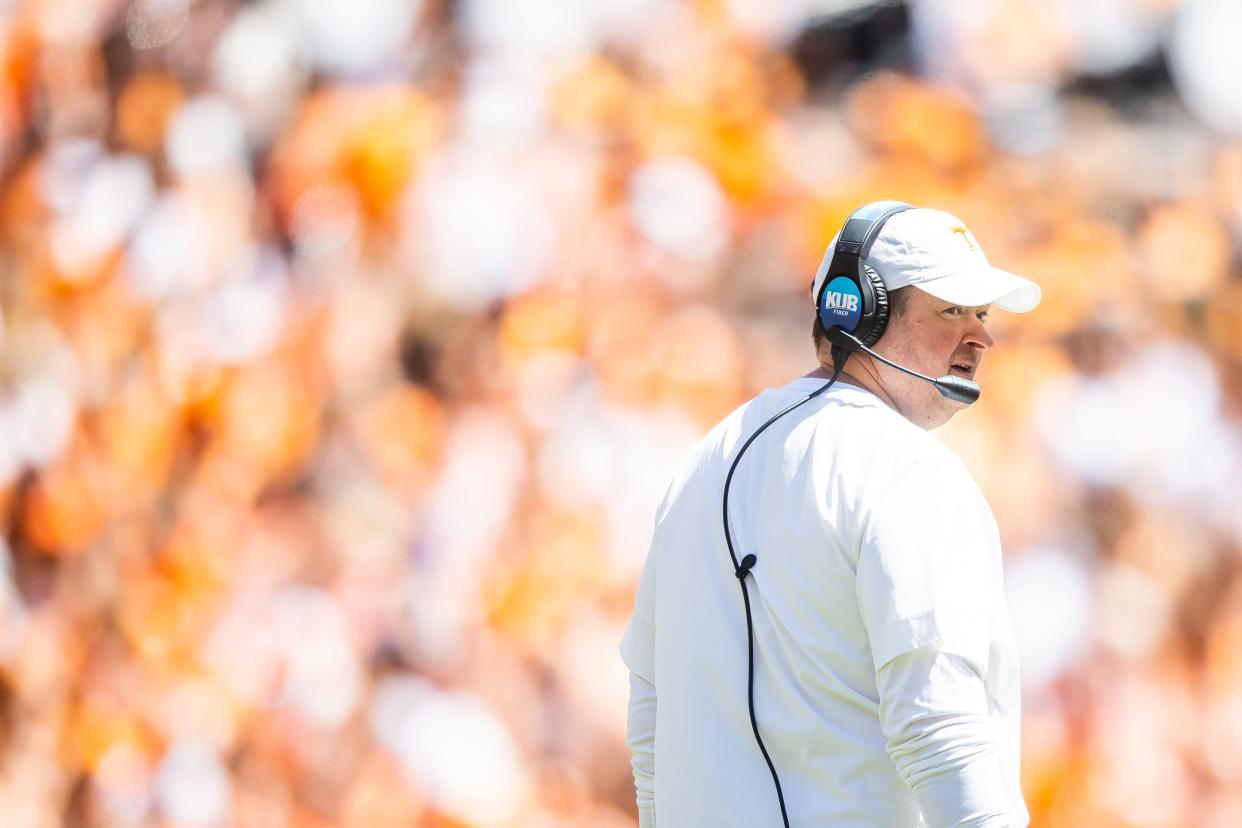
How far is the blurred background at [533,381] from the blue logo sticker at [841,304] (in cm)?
121

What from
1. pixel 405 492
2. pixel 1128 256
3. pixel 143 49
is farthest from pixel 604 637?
pixel 143 49

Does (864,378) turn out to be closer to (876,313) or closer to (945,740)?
(876,313)

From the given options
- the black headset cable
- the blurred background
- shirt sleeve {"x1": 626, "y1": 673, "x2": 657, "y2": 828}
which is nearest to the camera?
the black headset cable

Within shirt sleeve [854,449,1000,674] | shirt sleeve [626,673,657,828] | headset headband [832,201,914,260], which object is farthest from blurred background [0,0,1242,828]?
shirt sleeve [854,449,1000,674]

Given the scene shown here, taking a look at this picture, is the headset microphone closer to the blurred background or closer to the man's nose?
the man's nose

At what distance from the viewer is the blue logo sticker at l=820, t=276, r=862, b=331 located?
125 centimetres

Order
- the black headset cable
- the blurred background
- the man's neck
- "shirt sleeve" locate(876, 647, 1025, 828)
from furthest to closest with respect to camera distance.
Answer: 1. the blurred background
2. the man's neck
3. the black headset cable
4. "shirt sleeve" locate(876, 647, 1025, 828)

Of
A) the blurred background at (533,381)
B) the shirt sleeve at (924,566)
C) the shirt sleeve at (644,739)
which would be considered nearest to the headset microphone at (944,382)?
the shirt sleeve at (924,566)

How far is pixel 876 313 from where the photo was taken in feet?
4.10

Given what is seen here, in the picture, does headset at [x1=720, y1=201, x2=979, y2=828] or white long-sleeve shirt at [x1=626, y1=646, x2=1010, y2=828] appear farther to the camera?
headset at [x1=720, y1=201, x2=979, y2=828]

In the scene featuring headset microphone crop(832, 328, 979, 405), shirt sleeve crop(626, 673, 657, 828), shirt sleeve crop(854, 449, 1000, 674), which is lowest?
shirt sleeve crop(626, 673, 657, 828)

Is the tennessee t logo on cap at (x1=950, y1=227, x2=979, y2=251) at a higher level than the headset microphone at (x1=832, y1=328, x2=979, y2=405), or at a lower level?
higher

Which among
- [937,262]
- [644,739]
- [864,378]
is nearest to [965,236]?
[937,262]

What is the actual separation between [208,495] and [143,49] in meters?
0.94
